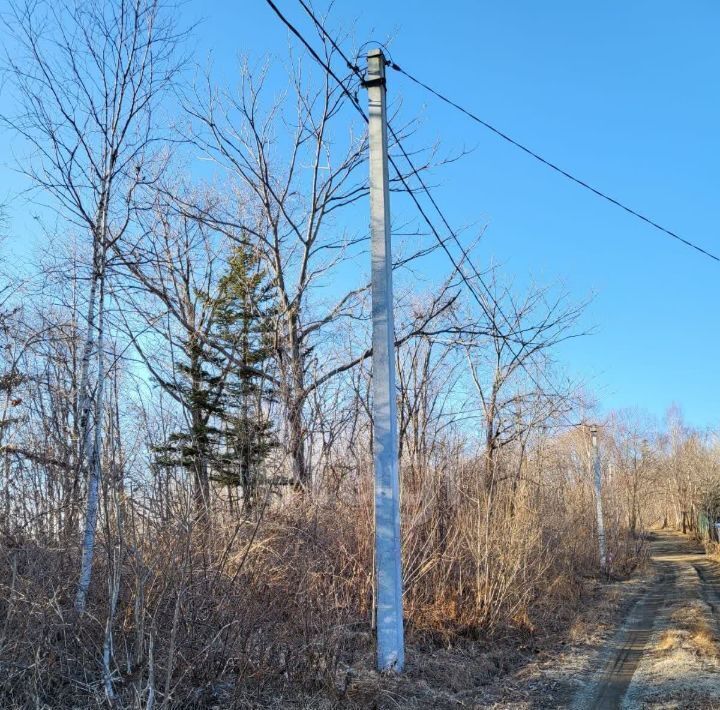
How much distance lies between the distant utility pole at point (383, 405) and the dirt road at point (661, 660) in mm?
2077

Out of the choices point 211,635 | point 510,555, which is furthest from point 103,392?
point 510,555

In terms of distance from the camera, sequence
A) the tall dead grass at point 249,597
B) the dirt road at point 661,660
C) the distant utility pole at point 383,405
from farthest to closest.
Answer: the dirt road at point 661,660, the distant utility pole at point 383,405, the tall dead grass at point 249,597

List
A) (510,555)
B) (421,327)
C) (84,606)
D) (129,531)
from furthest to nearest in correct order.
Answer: (421,327)
(510,555)
(84,606)
(129,531)

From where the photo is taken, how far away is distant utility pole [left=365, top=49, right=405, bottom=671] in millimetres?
6141

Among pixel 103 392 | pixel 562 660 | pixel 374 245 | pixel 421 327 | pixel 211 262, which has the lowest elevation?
pixel 562 660

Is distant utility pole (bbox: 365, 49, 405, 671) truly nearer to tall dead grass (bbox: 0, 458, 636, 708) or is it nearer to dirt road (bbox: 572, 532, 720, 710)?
tall dead grass (bbox: 0, 458, 636, 708)

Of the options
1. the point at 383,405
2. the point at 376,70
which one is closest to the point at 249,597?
the point at 383,405

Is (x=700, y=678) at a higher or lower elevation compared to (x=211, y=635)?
lower

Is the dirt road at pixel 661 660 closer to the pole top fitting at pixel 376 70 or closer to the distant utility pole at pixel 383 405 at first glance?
the distant utility pole at pixel 383 405

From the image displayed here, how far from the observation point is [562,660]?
840 centimetres

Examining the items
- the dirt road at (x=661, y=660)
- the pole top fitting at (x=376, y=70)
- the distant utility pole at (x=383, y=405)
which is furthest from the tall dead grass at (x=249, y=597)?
the pole top fitting at (x=376, y=70)

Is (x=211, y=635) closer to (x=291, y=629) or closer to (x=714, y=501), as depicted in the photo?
(x=291, y=629)

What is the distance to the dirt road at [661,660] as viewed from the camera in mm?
6371

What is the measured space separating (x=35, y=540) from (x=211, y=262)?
1214cm
